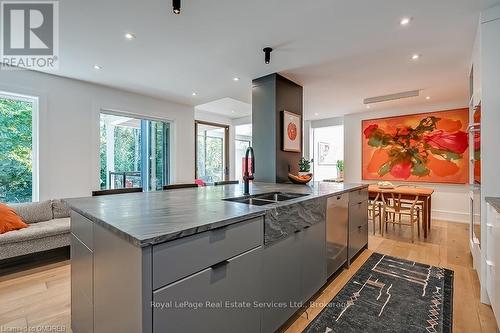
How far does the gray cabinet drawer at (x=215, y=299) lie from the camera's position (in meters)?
0.95

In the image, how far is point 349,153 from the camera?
20.1 ft

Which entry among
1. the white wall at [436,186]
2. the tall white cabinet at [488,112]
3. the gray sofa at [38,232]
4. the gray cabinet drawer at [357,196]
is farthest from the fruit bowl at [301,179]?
the white wall at [436,186]

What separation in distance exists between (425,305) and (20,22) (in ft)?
14.2

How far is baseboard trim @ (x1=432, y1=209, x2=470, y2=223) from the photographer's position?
474 cm

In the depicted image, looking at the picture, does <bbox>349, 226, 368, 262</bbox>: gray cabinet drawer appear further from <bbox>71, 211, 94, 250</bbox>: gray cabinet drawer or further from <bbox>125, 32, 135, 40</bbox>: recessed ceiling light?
<bbox>125, 32, 135, 40</bbox>: recessed ceiling light

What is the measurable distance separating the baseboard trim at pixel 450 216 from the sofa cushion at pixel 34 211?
271 inches

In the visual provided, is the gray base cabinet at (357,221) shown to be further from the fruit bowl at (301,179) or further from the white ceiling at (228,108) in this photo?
the white ceiling at (228,108)

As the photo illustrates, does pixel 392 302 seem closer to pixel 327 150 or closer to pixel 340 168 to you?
pixel 340 168

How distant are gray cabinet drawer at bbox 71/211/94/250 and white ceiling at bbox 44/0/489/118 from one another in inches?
65.2

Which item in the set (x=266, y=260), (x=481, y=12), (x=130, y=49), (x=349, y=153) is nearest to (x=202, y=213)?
(x=266, y=260)

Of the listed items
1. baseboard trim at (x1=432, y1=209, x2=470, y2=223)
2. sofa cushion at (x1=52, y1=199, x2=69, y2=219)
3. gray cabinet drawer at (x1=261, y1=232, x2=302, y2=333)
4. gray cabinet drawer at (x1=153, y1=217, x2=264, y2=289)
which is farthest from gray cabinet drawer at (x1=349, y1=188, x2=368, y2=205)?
sofa cushion at (x1=52, y1=199, x2=69, y2=219)

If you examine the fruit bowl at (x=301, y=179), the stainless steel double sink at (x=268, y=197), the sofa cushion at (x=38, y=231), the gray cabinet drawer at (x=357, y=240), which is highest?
the fruit bowl at (x=301, y=179)

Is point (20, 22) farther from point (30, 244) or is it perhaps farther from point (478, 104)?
point (478, 104)

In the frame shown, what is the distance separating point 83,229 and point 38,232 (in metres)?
1.91
